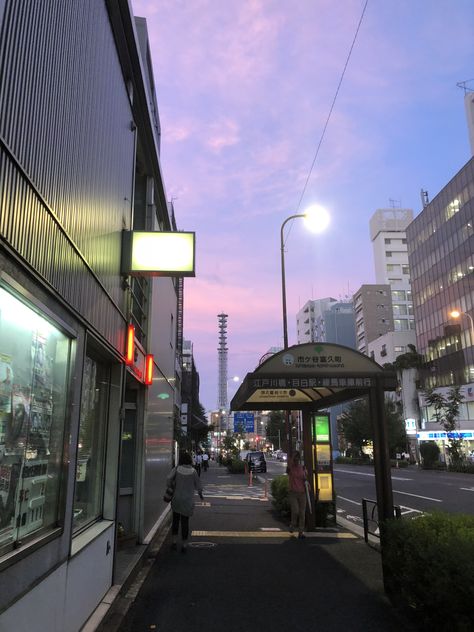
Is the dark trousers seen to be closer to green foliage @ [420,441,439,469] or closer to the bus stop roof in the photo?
the bus stop roof

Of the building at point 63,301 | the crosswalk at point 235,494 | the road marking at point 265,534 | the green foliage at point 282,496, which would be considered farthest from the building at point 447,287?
the building at point 63,301

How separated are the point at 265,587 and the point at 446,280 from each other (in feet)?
185

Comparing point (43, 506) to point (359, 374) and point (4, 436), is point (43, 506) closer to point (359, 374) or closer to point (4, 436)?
point (4, 436)

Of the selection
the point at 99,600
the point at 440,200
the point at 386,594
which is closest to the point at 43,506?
the point at 99,600

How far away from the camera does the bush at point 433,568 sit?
13.8 ft

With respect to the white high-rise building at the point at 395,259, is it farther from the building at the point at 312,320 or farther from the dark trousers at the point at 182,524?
the dark trousers at the point at 182,524

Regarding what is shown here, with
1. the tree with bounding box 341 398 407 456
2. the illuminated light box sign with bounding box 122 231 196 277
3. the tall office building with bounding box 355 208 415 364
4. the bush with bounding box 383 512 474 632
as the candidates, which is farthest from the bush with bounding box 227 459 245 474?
the tall office building with bounding box 355 208 415 364

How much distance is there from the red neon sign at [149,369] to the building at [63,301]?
6.93ft

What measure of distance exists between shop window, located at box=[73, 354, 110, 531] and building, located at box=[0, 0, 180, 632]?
26mm

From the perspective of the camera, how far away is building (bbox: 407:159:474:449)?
52.2 m

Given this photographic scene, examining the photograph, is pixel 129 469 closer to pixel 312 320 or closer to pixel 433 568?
pixel 433 568

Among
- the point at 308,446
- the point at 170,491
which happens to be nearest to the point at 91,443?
the point at 170,491

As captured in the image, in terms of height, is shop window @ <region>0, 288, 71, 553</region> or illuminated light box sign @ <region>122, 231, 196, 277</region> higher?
illuminated light box sign @ <region>122, 231, 196, 277</region>

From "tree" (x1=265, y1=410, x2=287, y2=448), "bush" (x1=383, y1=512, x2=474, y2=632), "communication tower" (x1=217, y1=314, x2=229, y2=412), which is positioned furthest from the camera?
"communication tower" (x1=217, y1=314, x2=229, y2=412)
